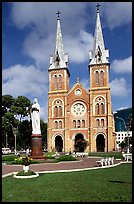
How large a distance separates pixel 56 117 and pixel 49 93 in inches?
224

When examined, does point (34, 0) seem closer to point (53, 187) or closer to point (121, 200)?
point (121, 200)

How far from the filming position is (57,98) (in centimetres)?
6031

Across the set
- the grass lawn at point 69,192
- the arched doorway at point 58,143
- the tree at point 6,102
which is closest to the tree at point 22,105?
the tree at point 6,102

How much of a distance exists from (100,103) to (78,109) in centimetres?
505

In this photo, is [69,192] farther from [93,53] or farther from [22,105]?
[93,53]

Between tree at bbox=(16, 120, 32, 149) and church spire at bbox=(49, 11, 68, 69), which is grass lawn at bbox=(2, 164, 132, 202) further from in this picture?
church spire at bbox=(49, 11, 68, 69)

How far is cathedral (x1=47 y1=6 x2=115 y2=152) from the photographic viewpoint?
56.4 meters

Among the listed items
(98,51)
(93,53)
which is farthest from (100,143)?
(98,51)

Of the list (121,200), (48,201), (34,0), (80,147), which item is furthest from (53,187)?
(80,147)

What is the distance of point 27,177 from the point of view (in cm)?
1279

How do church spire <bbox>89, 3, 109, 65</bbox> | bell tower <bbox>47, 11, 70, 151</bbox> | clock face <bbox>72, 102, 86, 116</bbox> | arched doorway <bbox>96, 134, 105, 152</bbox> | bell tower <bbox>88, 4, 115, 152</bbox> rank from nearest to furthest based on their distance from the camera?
bell tower <bbox>88, 4, 115, 152</bbox> → arched doorway <bbox>96, 134, 105, 152</bbox> → bell tower <bbox>47, 11, 70, 151</bbox> → clock face <bbox>72, 102, 86, 116</bbox> → church spire <bbox>89, 3, 109, 65</bbox>

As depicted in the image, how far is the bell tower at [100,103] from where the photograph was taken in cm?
5569

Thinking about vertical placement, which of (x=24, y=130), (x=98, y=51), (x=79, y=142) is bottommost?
(x=79, y=142)

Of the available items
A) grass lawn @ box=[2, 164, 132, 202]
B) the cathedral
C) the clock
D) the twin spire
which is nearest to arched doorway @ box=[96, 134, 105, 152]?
the cathedral
